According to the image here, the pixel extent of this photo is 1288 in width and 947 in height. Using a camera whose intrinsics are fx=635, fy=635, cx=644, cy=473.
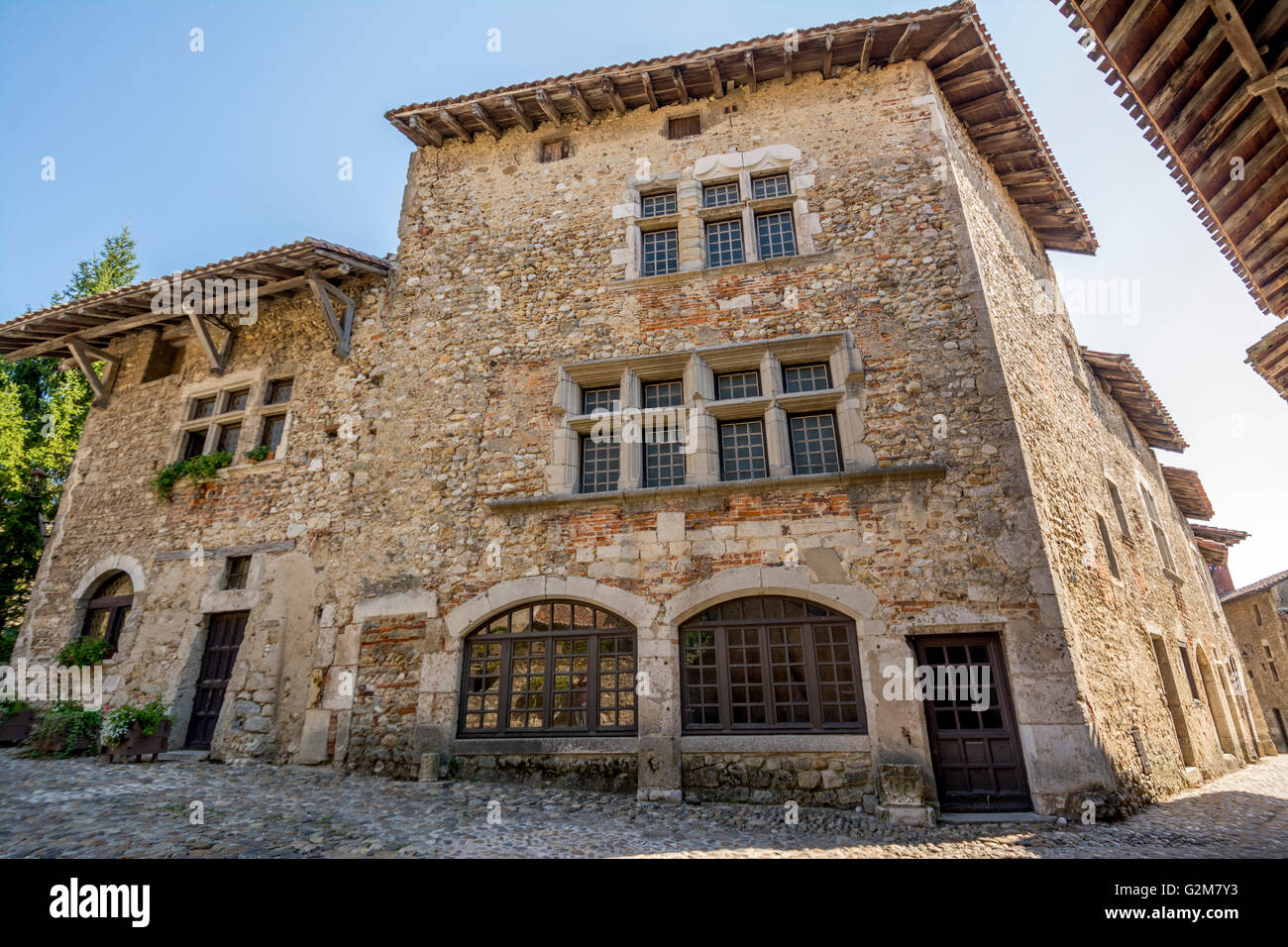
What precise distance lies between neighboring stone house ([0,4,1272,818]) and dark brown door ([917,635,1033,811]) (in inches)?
1.1

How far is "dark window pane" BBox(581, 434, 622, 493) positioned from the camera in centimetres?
806

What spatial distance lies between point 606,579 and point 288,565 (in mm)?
4834

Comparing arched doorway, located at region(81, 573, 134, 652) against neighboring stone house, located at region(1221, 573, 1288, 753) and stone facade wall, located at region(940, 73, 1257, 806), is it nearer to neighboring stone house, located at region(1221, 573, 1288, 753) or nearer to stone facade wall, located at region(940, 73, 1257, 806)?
stone facade wall, located at region(940, 73, 1257, 806)

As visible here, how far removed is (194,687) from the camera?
8914 mm

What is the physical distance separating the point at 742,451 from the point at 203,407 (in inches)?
374

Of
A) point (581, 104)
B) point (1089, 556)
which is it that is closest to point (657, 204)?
point (581, 104)

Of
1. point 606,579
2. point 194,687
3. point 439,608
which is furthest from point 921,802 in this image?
point 194,687

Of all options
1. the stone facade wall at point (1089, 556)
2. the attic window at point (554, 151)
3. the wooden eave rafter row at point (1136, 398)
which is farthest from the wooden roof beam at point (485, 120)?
the wooden eave rafter row at point (1136, 398)

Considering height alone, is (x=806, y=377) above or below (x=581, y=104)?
below

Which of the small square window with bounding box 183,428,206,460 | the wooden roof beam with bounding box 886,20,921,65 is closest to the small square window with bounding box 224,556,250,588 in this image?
the small square window with bounding box 183,428,206,460

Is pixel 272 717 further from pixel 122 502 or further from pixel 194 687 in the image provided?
pixel 122 502

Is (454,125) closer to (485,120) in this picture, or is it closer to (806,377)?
(485,120)

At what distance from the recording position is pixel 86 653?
9.52 meters

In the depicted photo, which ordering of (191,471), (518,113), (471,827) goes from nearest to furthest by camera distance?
(471,827), (518,113), (191,471)
